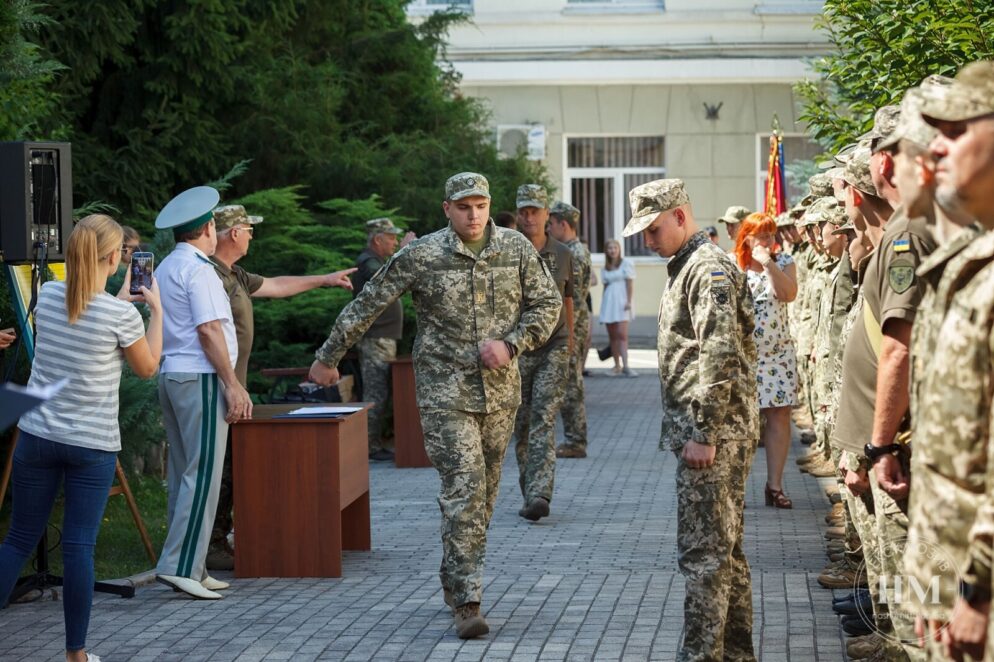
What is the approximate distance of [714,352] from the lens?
5.98 metres

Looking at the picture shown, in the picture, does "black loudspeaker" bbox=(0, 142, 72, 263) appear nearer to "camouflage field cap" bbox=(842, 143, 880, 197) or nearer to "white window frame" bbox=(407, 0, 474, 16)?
"camouflage field cap" bbox=(842, 143, 880, 197)

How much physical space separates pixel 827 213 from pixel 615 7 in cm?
2583

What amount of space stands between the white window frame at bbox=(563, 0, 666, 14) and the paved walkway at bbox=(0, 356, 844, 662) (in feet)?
74.5

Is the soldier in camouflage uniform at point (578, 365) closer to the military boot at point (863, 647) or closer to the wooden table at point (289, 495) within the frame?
the wooden table at point (289, 495)

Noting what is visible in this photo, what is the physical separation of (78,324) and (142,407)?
11.0 ft

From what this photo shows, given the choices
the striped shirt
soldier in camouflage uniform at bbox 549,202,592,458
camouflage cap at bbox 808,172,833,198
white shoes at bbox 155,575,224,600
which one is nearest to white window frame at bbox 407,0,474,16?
soldier in camouflage uniform at bbox 549,202,592,458

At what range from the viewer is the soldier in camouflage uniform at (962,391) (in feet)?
11.0

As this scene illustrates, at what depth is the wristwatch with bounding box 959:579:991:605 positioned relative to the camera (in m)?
3.32

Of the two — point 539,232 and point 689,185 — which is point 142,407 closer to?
point 539,232

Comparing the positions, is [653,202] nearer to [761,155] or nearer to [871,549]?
[871,549]

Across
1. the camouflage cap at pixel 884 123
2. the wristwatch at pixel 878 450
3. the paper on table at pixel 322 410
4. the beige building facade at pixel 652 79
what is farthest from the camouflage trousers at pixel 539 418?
the beige building facade at pixel 652 79

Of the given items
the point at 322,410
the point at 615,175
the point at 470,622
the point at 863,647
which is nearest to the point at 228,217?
the point at 322,410

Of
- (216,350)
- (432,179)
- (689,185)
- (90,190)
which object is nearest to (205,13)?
(90,190)

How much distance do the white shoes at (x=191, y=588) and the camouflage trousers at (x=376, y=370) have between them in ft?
Result: 19.1
